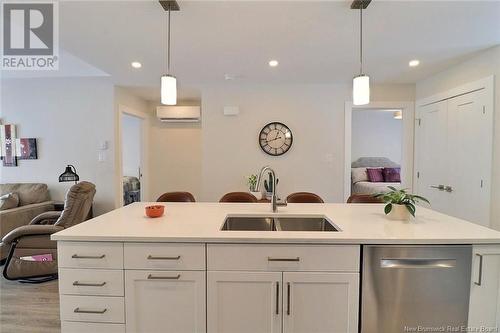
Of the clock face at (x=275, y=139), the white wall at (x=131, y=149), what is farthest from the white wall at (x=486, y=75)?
the white wall at (x=131, y=149)

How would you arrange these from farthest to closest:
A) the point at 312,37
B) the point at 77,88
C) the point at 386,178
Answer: the point at 386,178
the point at 77,88
the point at 312,37

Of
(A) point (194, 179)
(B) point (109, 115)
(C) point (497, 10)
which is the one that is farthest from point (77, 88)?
(C) point (497, 10)

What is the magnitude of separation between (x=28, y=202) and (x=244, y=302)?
4047mm

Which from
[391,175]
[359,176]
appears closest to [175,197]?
[359,176]

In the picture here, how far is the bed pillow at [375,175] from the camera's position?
20.2 ft

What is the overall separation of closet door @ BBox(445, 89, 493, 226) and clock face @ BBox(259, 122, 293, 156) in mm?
2180

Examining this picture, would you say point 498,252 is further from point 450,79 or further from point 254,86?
point 254,86

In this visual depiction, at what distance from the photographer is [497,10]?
205 centimetres

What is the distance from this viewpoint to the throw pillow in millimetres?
3414

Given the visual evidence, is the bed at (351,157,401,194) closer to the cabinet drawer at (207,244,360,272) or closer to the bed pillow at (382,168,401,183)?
the bed pillow at (382,168,401,183)

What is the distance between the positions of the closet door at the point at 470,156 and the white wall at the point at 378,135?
3648 mm

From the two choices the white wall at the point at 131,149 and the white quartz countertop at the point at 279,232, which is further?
the white wall at the point at 131,149

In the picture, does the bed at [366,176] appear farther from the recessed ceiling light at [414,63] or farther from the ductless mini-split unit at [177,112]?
the ductless mini-split unit at [177,112]

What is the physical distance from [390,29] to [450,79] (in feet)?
5.79
